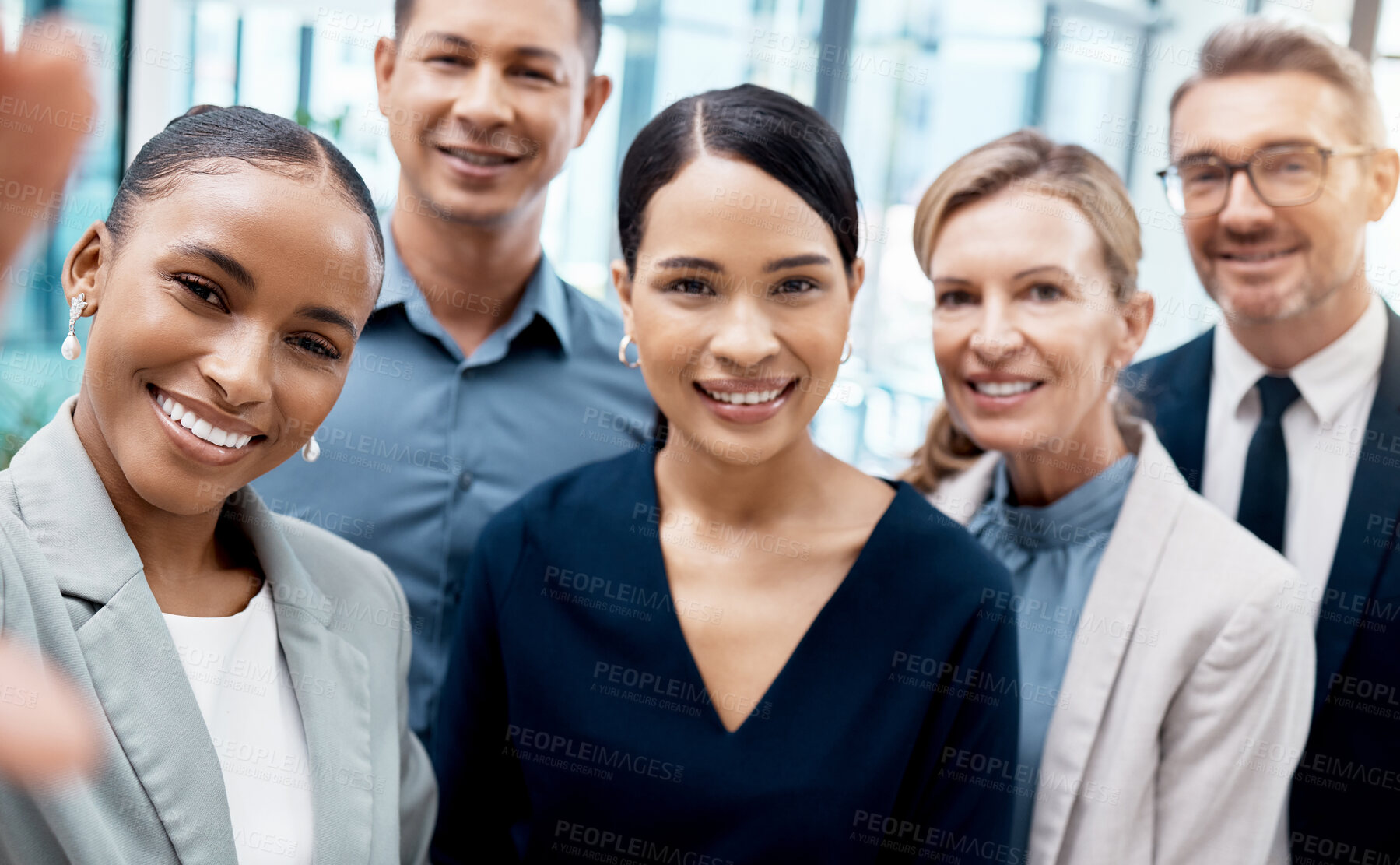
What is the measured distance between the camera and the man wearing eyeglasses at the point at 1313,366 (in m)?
2.09

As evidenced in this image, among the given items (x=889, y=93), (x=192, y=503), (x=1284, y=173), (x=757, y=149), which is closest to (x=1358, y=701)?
(x=1284, y=173)

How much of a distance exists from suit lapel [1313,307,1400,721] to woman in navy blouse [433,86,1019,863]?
2.76 ft

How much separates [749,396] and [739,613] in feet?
1.14

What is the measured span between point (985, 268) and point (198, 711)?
1.45m

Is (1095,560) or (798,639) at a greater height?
(1095,560)

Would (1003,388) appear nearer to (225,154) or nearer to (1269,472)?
(1269,472)

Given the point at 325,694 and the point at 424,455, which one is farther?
the point at 424,455

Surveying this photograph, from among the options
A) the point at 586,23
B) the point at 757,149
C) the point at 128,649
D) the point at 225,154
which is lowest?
the point at 128,649

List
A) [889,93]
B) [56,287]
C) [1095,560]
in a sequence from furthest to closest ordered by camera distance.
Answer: [889,93], [56,287], [1095,560]

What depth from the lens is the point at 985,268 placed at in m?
1.97

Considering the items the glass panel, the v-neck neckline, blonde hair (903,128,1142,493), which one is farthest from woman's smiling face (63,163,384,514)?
the glass panel

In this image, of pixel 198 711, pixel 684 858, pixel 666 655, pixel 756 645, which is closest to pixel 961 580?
pixel 756 645

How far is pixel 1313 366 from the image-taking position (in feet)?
7.42

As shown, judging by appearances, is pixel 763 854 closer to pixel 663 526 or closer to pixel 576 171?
pixel 663 526
